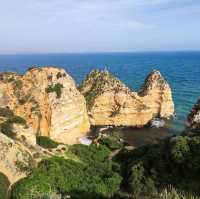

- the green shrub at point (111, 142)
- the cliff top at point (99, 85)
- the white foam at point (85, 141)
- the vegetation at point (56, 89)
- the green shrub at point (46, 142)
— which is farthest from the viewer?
the cliff top at point (99, 85)

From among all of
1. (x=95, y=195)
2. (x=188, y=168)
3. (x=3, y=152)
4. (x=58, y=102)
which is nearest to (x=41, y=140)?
(x=58, y=102)

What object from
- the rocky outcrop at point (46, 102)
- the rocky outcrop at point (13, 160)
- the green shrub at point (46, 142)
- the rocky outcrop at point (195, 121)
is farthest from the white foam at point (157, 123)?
the rocky outcrop at point (13, 160)

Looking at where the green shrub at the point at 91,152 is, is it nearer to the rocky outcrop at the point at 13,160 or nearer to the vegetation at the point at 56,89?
the vegetation at the point at 56,89

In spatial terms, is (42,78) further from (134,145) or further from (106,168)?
(106,168)

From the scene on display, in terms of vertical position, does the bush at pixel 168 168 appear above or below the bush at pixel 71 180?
above

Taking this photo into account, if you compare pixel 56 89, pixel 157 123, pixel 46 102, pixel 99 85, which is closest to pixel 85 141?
pixel 46 102

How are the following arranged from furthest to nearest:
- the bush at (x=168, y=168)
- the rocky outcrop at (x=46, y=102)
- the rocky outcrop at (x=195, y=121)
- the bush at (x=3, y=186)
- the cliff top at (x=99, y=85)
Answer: the cliff top at (x=99, y=85), the rocky outcrop at (x=46, y=102), the rocky outcrop at (x=195, y=121), the bush at (x=168, y=168), the bush at (x=3, y=186)

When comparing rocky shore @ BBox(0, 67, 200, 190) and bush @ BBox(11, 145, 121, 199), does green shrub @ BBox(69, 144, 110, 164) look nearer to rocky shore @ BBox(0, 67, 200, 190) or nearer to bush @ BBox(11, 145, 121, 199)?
rocky shore @ BBox(0, 67, 200, 190)
